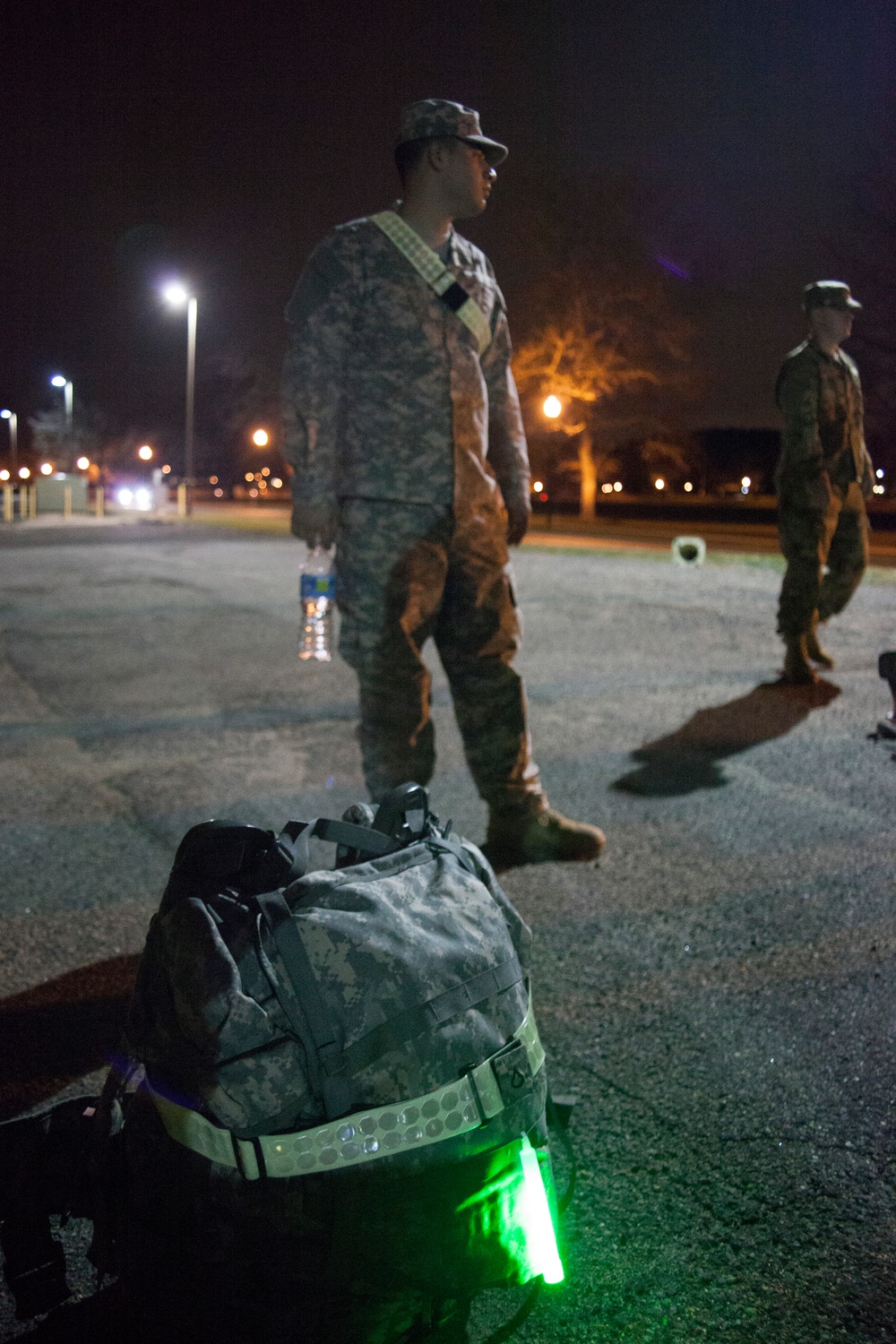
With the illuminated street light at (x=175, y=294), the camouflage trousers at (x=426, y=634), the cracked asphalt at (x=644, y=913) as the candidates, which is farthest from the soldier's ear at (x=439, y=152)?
the illuminated street light at (x=175, y=294)

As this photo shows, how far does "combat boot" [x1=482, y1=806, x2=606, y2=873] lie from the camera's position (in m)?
3.63

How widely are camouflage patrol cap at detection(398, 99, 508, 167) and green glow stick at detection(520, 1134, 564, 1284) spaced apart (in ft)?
9.58

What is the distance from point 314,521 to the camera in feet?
11.1

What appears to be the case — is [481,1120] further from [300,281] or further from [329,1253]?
[300,281]

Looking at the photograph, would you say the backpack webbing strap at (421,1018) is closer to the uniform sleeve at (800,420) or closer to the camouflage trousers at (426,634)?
the camouflage trousers at (426,634)

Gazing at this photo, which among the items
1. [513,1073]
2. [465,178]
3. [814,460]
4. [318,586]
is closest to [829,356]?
[814,460]

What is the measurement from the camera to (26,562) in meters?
15.7

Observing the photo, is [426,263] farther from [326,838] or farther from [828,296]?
[828,296]

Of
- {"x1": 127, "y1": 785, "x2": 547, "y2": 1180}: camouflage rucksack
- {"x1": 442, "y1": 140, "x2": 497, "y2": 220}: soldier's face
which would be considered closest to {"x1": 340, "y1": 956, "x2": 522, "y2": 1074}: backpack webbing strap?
{"x1": 127, "y1": 785, "x2": 547, "y2": 1180}: camouflage rucksack

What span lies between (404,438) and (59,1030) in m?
1.94

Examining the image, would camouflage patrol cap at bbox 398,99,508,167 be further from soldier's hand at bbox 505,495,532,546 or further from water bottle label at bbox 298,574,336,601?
water bottle label at bbox 298,574,336,601

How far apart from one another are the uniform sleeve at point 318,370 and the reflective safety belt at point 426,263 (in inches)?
6.6

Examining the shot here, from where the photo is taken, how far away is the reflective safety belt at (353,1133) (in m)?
1.48

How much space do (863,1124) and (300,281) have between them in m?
2.77
